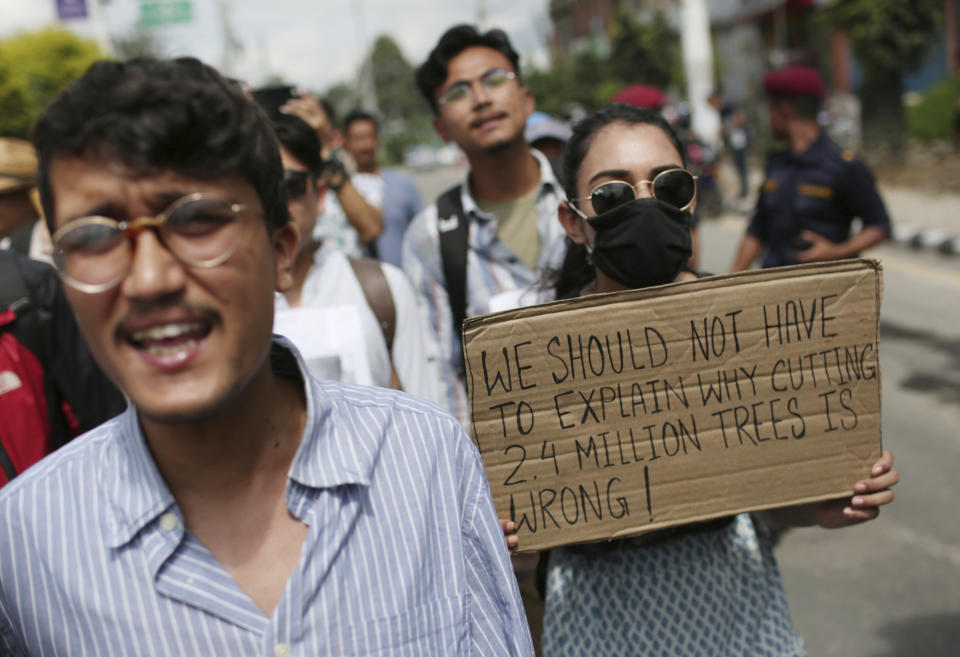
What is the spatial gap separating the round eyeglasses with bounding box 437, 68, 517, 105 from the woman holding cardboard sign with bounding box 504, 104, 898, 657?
132cm

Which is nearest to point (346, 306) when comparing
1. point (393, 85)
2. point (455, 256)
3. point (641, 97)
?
point (455, 256)

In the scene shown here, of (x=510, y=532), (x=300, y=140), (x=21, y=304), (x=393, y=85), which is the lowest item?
(x=393, y=85)

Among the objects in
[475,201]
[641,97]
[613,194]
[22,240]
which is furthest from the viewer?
[641,97]

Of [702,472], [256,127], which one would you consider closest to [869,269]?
[702,472]

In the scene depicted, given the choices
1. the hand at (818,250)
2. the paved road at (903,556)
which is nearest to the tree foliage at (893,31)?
the paved road at (903,556)

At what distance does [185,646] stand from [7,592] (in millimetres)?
259

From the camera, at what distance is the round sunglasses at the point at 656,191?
2105 mm

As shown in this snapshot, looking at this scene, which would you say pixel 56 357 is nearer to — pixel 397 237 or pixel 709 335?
pixel 709 335

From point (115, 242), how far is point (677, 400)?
Answer: 1162 millimetres

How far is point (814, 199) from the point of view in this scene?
4.38m

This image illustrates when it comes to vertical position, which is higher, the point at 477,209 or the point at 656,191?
the point at 656,191

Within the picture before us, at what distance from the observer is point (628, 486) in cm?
190

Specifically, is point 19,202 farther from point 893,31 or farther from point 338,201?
point 893,31

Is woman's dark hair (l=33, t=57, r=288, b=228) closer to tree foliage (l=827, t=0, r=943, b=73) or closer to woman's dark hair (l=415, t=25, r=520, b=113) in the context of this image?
woman's dark hair (l=415, t=25, r=520, b=113)
